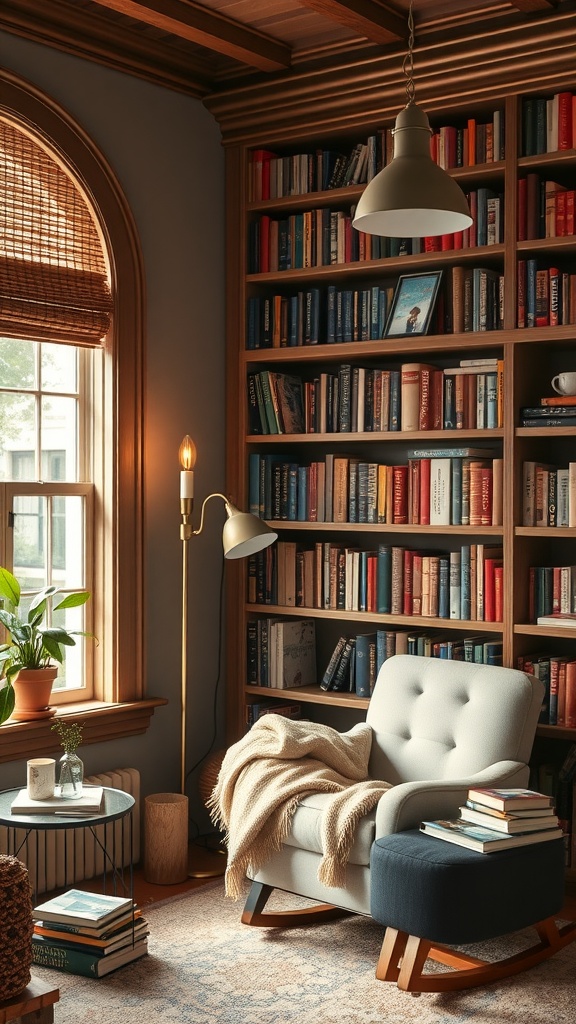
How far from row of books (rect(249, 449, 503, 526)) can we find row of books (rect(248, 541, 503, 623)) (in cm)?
13

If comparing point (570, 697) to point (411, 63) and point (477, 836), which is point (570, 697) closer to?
point (477, 836)

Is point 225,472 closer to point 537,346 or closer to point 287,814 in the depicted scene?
point 537,346

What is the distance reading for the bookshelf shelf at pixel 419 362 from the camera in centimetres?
391

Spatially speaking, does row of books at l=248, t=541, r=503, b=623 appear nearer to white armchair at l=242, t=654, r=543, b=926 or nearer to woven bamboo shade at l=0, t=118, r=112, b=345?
white armchair at l=242, t=654, r=543, b=926

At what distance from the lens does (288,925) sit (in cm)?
356

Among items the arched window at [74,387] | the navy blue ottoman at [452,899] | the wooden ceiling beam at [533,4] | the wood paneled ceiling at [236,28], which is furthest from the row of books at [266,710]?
the wooden ceiling beam at [533,4]

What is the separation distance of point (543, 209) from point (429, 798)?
206 cm

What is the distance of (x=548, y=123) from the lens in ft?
12.7

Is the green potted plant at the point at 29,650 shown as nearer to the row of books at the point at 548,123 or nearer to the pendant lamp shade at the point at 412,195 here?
the pendant lamp shade at the point at 412,195

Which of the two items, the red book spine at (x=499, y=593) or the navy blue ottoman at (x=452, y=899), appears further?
the red book spine at (x=499, y=593)

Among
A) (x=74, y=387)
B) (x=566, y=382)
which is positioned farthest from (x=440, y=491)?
(x=74, y=387)

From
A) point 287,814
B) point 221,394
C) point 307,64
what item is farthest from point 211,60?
point 287,814

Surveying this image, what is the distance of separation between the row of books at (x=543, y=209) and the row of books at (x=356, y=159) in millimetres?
168

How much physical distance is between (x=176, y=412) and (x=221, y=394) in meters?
0.29
